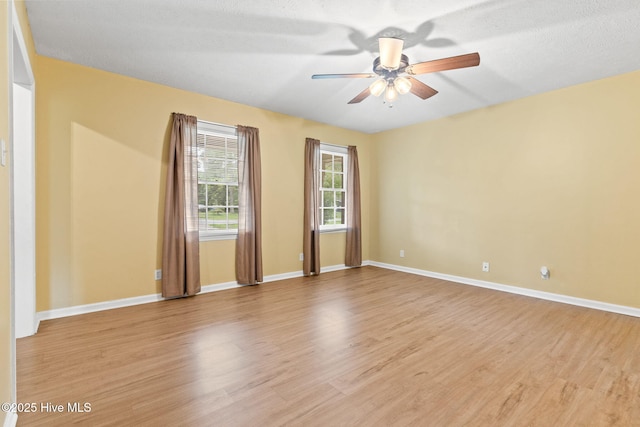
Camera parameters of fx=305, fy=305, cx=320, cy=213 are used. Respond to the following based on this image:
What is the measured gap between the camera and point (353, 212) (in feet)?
19.0

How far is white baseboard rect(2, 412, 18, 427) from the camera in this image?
4.97ft

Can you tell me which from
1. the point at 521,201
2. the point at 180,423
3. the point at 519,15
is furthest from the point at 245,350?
the point at 521,201

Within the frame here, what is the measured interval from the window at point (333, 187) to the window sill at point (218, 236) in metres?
1.69

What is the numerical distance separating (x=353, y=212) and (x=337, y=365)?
3741 mm

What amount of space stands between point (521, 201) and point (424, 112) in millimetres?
1890

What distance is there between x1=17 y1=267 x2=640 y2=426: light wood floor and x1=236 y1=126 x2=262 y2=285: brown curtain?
83 cm

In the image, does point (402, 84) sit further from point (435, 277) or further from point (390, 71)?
point (435, 277)

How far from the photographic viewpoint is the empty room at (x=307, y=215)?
194 cm

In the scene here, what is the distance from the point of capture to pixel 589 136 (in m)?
3.61

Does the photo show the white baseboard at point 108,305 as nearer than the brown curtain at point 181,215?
Yes

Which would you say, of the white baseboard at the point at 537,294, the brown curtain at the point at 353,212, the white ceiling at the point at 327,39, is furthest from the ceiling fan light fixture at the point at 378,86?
the white baseboard at the point at 537,294

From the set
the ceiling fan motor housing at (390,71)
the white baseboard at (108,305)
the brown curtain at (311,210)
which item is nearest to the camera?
the ceiling fan motor housing at (390,71)

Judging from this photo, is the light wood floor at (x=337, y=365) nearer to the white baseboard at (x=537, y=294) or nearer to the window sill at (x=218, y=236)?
the white baseboard at (x=537, y=294)

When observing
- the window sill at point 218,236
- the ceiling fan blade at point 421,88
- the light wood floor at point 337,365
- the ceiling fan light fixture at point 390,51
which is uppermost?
the ceiling fan light fixture at point 390,51
